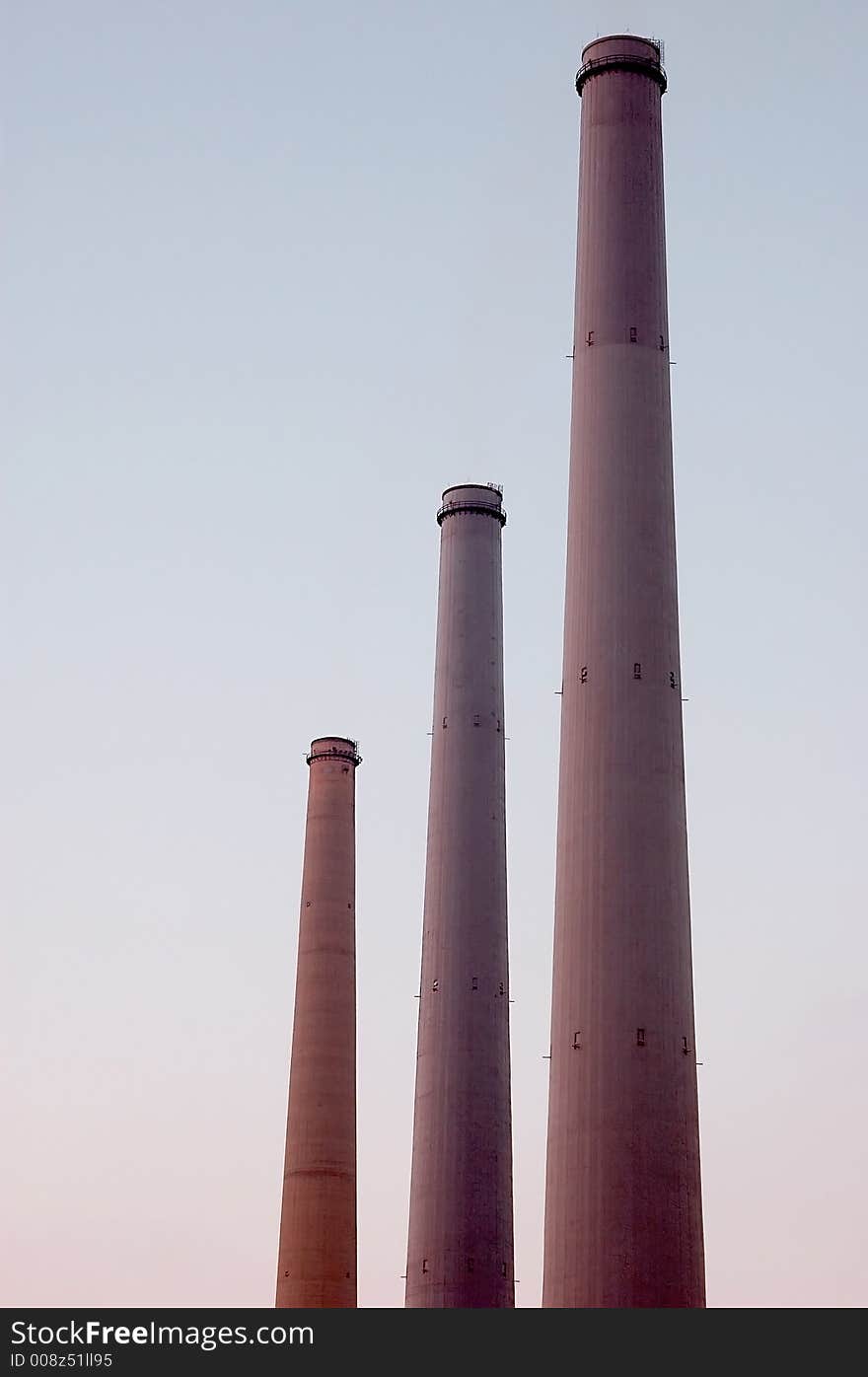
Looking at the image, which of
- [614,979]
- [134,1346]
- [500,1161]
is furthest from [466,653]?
[134,1346]

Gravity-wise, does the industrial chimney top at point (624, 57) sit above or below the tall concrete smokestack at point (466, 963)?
above

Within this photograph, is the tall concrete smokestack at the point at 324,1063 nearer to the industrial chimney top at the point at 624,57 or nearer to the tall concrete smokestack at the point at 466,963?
the tall concrete smokestack at the point at 466,963

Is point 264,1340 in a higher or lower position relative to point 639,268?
lower

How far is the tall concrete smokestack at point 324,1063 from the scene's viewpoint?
3278 inches

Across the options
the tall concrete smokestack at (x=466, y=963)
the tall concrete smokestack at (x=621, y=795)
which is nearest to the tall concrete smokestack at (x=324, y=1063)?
the tall concrete smokestack at (x=466, y=963)

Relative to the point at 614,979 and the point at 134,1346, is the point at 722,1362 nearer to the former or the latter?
the point at 614,979

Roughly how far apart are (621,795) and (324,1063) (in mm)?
43571

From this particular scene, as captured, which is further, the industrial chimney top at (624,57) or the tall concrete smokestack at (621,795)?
the industrial chimney top at (624,57)

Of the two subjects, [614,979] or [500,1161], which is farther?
[500,1161]

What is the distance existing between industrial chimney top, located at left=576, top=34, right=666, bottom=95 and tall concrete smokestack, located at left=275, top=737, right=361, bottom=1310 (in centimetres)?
4516

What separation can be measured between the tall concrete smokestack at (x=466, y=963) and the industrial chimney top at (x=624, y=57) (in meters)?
22.8

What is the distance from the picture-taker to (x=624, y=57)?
173 ft

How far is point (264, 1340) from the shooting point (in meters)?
35.2

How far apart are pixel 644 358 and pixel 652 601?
273 inches
